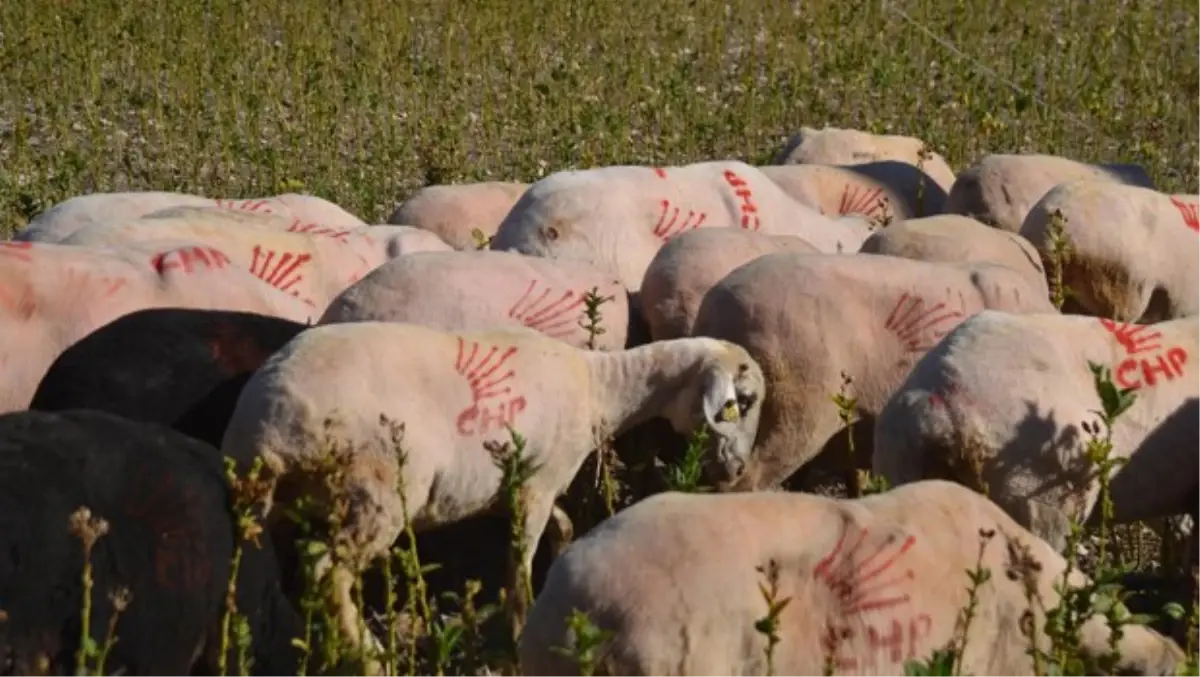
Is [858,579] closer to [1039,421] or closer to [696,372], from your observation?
[1039,421]

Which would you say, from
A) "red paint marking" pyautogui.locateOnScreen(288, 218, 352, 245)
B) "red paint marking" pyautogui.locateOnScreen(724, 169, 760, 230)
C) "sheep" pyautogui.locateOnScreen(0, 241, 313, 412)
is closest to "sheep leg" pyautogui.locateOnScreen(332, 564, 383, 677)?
"sheep" pyautogui.locateOnScreen(0, 241, 313, 412)

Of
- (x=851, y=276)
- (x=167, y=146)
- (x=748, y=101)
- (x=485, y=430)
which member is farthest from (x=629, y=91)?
(x=485, y=430)

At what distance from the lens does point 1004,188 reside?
9.76 meters

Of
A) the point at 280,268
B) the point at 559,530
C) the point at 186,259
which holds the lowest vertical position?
the point at 559,530

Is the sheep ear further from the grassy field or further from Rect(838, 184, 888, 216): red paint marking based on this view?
the grassy field

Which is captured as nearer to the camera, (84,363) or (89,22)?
(84,363)

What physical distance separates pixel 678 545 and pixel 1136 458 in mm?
2426

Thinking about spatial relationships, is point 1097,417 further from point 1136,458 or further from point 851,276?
point 851,276

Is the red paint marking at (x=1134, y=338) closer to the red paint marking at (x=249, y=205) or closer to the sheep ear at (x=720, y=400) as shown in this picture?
the sheep ear at (x=720, y=400)

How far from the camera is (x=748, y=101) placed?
1376 centimetres

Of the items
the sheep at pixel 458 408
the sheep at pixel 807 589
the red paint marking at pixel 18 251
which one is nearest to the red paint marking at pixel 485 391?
the sheep at pixel 458 408

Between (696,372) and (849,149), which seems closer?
(696,372)

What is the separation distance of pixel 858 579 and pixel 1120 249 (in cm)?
425

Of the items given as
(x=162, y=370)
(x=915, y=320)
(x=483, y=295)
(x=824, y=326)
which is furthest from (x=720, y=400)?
(x=162, y=370)
